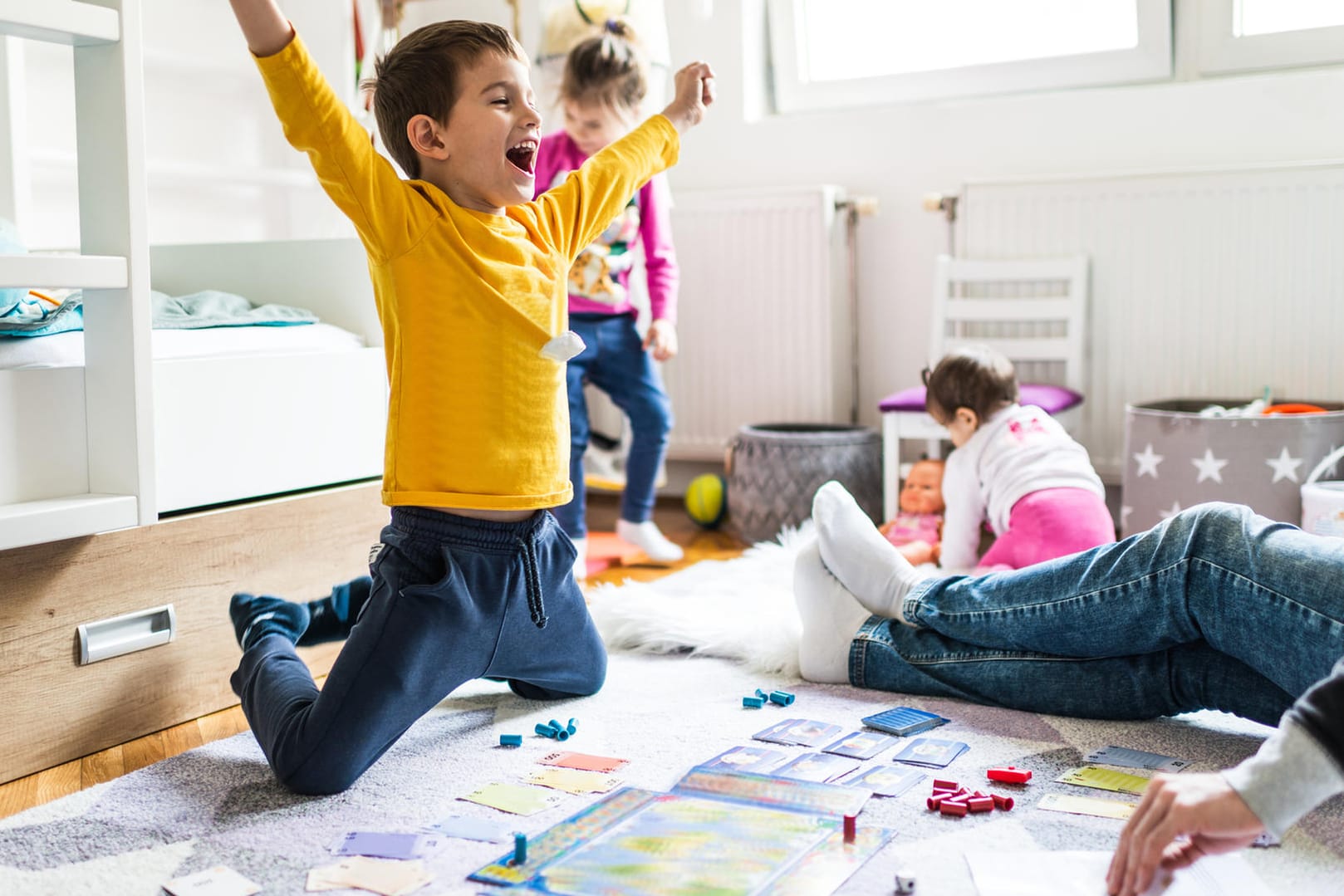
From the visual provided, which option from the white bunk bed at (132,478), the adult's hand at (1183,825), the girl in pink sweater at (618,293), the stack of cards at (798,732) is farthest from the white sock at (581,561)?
the adult's hand at (1183,825)

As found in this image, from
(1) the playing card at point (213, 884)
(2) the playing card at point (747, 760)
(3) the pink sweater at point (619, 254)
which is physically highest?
(3) the pink sweater at point (619, 254)

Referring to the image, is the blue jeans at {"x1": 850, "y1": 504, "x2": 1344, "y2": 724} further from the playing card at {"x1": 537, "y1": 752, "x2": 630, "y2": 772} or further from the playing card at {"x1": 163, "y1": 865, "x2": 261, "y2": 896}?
the playing card at {"x1": 163, "y1": 865, "x2": 261, "y2": 896}

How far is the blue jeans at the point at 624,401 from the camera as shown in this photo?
2328 millimetres

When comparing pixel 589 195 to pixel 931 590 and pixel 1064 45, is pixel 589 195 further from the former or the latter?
pixel 1064 45

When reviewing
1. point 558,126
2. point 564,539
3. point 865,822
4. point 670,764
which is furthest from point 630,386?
point 865,822

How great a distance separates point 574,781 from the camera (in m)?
1.18

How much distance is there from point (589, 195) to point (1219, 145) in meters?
1.56

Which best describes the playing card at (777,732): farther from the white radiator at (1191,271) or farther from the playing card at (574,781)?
the white radiator at (1191,271)

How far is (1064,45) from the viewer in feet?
8.77

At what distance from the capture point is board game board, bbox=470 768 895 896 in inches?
37.1

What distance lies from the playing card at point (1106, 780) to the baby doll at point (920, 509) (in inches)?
43.0

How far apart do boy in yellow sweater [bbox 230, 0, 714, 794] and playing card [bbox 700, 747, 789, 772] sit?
0.23m

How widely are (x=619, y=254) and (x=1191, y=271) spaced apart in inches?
42.8

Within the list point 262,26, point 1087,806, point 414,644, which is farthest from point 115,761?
point 1087,806
